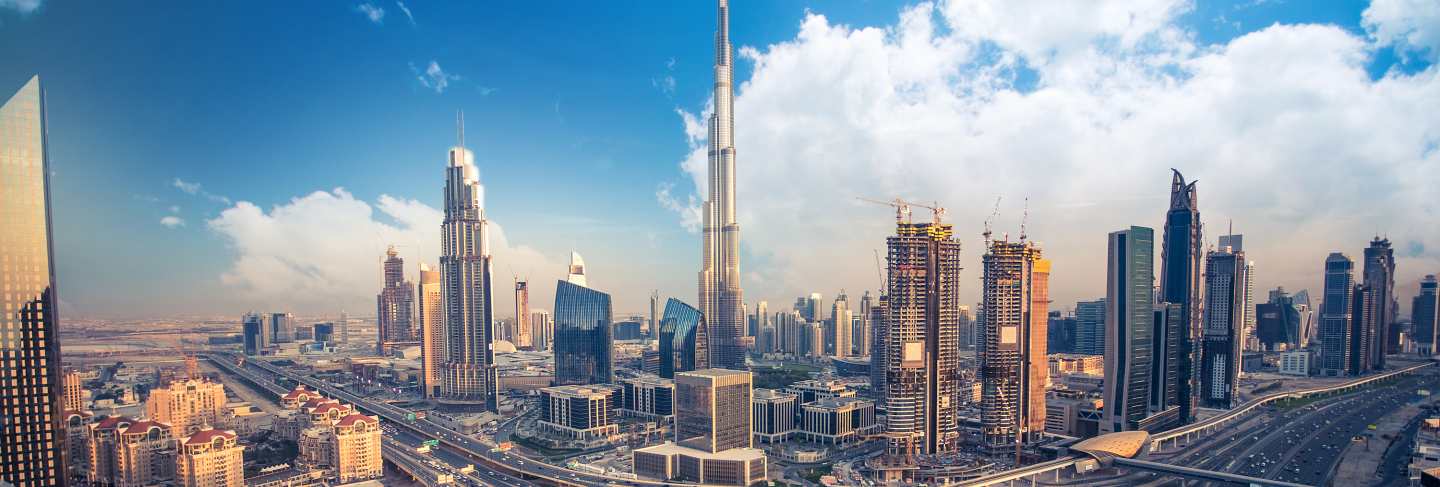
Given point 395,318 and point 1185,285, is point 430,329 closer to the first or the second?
point 395,318

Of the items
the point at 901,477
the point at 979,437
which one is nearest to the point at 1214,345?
the point at 979,437

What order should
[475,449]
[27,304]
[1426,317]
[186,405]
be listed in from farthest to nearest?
1. [1426,317]
2. [475,449]
3. [186,405]
4. [27,304]

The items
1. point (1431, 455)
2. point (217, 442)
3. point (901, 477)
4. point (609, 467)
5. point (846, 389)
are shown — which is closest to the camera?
point (217, 442)

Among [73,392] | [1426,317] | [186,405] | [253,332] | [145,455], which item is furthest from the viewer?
[1426,317]

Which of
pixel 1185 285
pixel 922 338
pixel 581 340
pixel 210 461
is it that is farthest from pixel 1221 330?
pixel 210 461

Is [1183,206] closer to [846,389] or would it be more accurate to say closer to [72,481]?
[846,389]

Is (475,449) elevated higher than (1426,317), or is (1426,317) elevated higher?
(1426,317)

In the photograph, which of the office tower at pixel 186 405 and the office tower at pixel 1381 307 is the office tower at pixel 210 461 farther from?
the office tower at pixel 1381 307

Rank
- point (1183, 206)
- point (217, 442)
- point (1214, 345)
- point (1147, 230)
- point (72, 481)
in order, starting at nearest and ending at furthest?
point (72, 481), point (217, 442), point (1147, 230), point (1183, 206), point (1214, 345)
